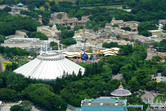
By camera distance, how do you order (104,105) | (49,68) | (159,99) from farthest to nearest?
(49,68) → (159,99) → (104,105)

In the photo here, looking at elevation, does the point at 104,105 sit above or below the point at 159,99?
above

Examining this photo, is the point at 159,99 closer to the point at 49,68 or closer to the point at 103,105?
the point at 103,105

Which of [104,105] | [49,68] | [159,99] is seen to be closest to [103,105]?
[104,105]

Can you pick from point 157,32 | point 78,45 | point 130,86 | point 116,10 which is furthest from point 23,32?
point 130,86

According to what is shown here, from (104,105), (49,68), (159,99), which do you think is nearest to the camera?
(104,105)

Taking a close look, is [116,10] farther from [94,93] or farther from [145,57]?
[94,93]

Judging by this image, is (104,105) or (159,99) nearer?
(104,105)

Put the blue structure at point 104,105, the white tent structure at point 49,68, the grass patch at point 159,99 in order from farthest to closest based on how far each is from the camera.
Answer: the white tent structure at point 49,68, the grass patch at point 159,99, the blue structure at point 104,105


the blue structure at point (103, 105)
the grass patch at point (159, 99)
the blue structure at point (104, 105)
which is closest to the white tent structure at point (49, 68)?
the grass patch at point (159, 99)

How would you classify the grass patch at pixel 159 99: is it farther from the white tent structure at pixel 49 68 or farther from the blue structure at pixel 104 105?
the white tent structure at pixel 49 68

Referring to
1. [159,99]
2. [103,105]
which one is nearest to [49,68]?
[159,99]

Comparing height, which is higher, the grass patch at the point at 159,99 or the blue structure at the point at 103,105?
the blue structure at the point at 103,105
